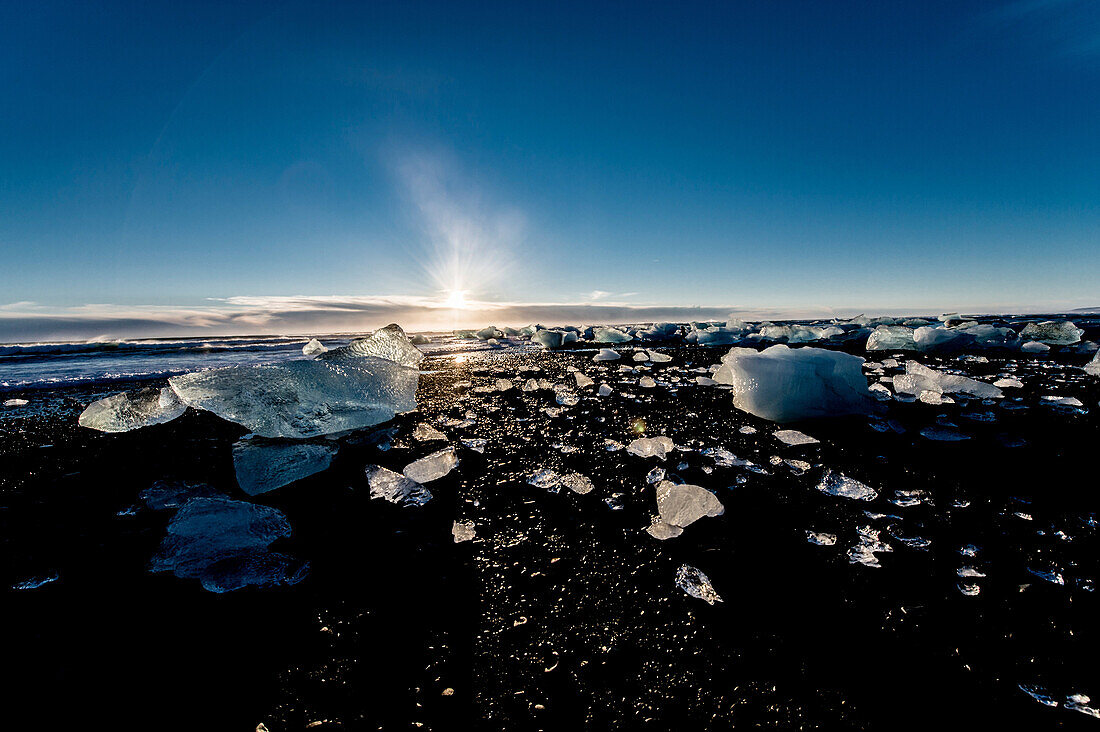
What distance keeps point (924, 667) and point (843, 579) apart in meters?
0.25

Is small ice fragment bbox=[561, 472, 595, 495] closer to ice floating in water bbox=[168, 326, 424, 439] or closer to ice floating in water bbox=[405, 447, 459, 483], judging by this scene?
ice floating in water bbox=[405, 447, 459, 483]

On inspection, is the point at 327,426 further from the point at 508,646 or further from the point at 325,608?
the point at 508,646

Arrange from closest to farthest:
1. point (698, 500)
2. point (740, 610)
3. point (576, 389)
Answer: point (740, 610) → point (698, 500) → point (576, 389)

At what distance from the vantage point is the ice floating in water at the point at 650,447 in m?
1.80

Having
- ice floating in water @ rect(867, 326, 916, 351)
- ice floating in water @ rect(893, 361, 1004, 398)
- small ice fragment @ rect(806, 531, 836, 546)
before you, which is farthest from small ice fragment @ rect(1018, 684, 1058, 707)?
ice floating in water @ rect(867, 326, 916, 351)

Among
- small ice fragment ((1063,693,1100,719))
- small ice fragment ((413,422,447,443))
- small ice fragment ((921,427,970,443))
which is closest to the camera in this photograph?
small ice fragment ((1063,693,1100,719))

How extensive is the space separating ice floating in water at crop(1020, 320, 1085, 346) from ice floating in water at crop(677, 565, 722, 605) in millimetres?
9248

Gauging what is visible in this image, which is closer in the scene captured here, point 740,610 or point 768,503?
point 740,610

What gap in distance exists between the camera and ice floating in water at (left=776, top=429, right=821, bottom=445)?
6.37 feet

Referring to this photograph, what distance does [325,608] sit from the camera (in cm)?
90

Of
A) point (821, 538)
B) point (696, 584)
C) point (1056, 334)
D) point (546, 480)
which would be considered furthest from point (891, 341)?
point (696, 584)

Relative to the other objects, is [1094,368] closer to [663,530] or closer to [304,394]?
[663,530]

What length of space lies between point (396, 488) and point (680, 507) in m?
0.96

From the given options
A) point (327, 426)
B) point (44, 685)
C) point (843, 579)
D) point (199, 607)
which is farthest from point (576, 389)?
point (44, 685)
